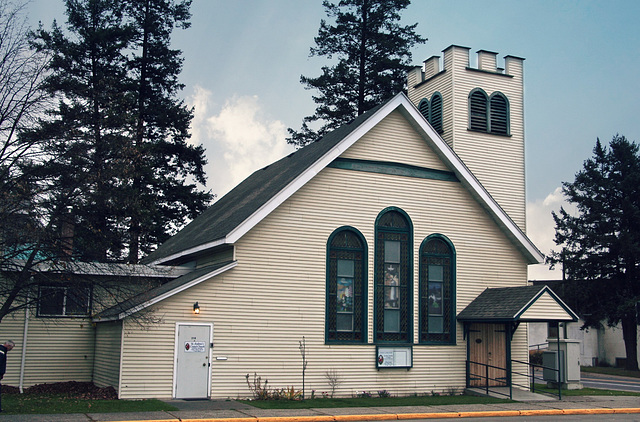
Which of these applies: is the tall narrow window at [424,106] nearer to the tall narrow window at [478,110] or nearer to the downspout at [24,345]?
the tall narrow window at [478,110]

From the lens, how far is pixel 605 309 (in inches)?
1583

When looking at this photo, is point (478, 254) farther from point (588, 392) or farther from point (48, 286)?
point (48, 286)

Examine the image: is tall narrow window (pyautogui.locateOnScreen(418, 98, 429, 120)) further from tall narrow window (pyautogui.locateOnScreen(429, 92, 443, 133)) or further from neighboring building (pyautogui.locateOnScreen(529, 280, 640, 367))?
neighboring building (pyautogui.locateOnScreen(529, 280, 640, 367))

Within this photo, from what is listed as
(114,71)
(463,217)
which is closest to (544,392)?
(463,217)

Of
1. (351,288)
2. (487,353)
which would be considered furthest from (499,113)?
(351,288)

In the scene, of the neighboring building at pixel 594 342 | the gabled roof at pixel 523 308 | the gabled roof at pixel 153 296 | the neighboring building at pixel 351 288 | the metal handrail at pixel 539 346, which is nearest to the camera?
the gabled roof at pixel 153 296

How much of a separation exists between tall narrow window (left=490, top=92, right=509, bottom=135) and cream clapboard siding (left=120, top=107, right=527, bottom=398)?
5.45 m

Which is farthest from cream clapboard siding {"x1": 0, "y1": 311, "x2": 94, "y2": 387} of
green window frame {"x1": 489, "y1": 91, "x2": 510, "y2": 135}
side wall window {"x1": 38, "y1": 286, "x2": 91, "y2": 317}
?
green window frame {"x1": 489, "y1": 91, "x2": 510, "y2": 135}

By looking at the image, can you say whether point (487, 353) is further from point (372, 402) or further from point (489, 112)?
point (489, 112)

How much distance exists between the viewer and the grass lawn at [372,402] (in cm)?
1880

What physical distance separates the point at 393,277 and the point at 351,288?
5.21 ft

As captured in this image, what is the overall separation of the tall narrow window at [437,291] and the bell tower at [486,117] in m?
5.00

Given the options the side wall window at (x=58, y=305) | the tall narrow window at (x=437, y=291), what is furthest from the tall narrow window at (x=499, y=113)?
the side wall window at (x=58, y=305)

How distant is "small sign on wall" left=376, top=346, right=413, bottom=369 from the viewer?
2180cm
